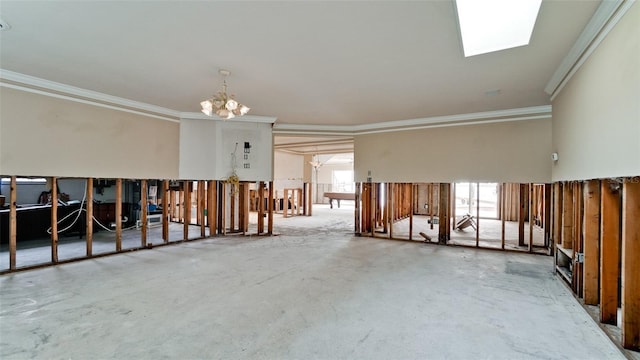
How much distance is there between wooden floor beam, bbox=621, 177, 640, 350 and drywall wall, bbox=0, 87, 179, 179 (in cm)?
665

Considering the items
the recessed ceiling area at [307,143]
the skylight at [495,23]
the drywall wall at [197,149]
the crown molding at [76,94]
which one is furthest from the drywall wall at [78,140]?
the skylight at [495,23]

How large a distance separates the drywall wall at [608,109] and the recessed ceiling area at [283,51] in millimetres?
376

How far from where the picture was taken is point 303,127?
7184mm

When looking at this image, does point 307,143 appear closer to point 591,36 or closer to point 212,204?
point 212,204

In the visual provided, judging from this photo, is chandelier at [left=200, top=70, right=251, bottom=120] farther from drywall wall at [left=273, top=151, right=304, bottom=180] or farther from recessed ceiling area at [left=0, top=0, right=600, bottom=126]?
drywall wall at [left=273, top=151, right=304, bottom=180]

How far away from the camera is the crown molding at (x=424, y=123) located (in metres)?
5.48

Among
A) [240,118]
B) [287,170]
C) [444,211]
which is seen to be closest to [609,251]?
[444,211]

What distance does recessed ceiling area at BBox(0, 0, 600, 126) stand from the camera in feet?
8.29

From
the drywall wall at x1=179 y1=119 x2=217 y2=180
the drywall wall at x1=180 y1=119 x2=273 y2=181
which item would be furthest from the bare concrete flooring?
the drywall wall at x1=180 y1=119 x2=273 y2=181

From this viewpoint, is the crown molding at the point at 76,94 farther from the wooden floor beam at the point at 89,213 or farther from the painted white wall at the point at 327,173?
the painted white wall at the point at 327,173

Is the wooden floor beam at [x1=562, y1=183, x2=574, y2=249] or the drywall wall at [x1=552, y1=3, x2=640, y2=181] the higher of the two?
the drywall wall at [x1=552, y1=3, x2=640, y2=181]

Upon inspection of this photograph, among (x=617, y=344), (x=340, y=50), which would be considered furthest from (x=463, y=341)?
(x=340, y=50)

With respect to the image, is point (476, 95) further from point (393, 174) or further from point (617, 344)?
point (617, 344)

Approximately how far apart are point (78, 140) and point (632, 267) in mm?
6914
